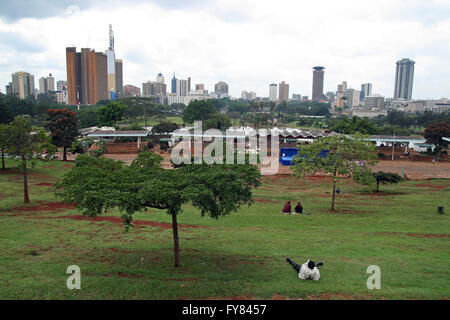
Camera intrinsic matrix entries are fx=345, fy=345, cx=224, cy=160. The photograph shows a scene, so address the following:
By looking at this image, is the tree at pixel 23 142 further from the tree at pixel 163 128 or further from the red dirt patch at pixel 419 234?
the tree at pixel 163 128

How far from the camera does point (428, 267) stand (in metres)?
11.6

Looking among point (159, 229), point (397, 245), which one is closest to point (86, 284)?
point (159, 229)

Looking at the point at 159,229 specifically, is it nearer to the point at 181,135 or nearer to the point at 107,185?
the point at 107,185

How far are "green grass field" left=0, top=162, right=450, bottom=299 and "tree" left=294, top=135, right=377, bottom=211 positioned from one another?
242cm

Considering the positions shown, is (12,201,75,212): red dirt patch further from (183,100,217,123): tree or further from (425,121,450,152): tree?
(183,100,217,123): tree

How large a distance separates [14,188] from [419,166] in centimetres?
4916

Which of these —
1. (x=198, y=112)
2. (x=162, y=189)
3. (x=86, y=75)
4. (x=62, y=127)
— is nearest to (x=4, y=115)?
(x=62, y=127)

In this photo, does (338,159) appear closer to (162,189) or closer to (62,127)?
(162,189)

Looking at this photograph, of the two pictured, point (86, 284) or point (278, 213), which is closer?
point (86, 284)

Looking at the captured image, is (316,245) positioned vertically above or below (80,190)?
below

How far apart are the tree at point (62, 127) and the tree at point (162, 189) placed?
3614 cm

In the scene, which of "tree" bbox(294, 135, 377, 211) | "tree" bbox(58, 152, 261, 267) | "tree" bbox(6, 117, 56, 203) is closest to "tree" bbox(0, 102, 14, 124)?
"tree" bbox(6, 117, 56, 203)
